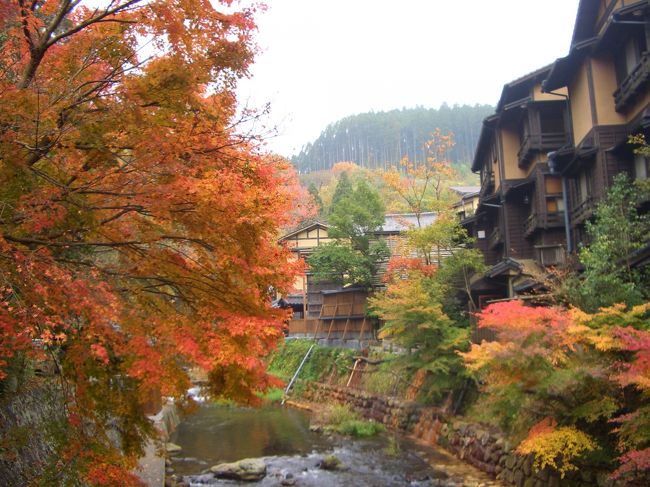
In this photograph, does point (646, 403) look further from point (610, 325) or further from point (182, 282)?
point (182, 282)

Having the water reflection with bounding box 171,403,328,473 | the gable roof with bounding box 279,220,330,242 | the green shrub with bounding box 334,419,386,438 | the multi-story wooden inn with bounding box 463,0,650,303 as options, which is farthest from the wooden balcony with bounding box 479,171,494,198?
the water reflection with bounding box 171,403,328,473

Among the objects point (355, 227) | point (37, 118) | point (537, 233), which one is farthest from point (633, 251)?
point (355, 227)

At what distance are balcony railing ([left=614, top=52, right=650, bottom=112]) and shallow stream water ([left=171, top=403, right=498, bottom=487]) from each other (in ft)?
42.9

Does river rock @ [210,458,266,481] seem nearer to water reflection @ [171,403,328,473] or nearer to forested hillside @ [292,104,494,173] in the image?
water reflection @ [171,403,328,473]

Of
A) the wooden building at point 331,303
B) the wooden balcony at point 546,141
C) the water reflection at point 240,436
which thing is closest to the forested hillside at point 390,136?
the wooden building at point 331,303

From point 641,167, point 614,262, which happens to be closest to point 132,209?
point 614,262

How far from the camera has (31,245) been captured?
6.88 metres

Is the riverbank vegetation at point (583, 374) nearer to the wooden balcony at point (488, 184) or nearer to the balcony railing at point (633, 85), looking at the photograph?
the balcony railing at point (633, 85)

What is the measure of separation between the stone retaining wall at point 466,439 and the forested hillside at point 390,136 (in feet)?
301

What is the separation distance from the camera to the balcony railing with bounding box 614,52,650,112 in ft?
55.1

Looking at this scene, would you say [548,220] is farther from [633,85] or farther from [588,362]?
[588,362]

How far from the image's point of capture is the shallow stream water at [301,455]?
17203mm

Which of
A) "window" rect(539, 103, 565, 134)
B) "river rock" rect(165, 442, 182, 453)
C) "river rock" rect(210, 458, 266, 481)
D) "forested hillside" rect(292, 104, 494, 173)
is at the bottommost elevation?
"river rock" rect(165, 442, 182, 453)

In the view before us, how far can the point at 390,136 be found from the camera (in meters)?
124
